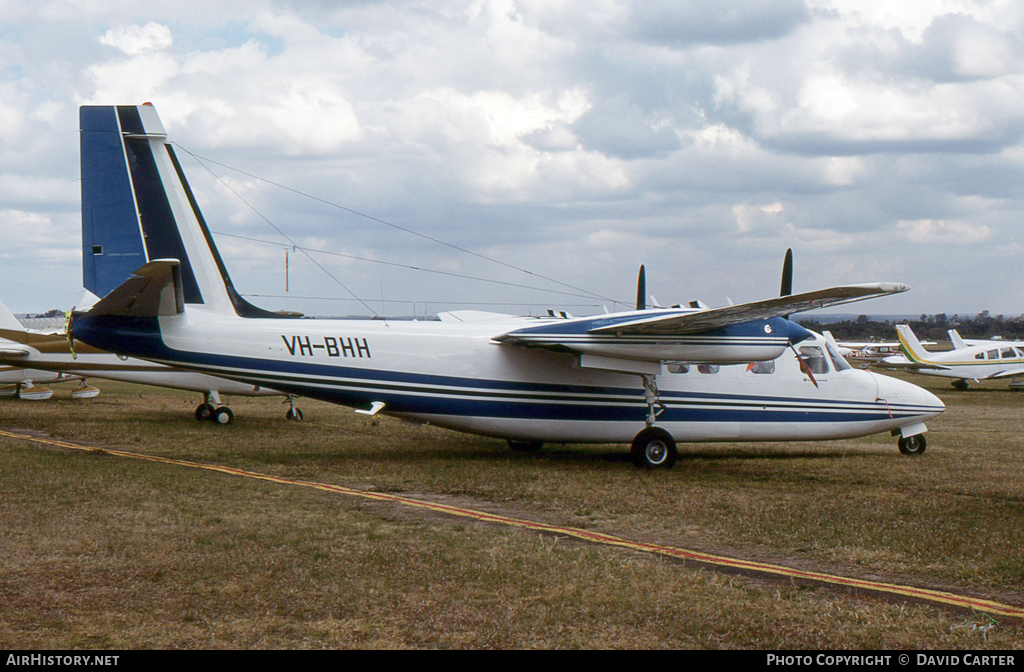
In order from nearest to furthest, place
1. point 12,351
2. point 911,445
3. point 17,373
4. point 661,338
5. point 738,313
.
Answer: point 738,313 < point 661,338 < point 911,445 < point 12,351 < point 17,373

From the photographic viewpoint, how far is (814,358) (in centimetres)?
1575

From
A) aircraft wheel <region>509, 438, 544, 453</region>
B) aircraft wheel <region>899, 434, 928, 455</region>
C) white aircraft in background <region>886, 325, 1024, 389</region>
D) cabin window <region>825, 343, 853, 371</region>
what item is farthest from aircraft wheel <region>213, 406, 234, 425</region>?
white aircraft in background <region>886, 325, 1024, 389</region>

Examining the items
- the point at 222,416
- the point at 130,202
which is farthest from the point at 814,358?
the point at 222,416

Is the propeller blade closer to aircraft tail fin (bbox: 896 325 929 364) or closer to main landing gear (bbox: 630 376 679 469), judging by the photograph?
main landing gear (bbox: 630 376 679 469)

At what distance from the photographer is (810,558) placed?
8.39 metres

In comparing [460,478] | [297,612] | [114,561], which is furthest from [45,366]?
[297,612]

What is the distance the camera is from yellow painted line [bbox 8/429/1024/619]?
6.91 metres

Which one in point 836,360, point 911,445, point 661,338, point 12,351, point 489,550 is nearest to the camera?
point 489,550

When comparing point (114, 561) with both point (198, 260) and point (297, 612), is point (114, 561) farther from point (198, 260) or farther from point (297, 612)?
point (198, 260)

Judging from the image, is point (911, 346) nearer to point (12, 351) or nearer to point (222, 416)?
point (222, 416)

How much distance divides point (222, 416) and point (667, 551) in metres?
15.6

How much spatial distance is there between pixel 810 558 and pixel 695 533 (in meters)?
1.43

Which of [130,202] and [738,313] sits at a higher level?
[130,202]

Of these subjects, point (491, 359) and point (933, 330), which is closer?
point (491, 359)
